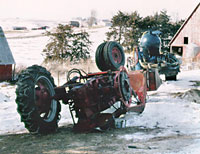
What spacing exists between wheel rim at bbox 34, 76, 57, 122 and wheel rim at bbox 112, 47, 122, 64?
10.2ft

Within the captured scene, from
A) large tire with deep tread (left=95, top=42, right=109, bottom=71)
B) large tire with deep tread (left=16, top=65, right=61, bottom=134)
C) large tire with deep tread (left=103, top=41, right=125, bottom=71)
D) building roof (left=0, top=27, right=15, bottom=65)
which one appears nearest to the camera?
large tire with deep tread (left=16, top=65, right=61, bottom=134)

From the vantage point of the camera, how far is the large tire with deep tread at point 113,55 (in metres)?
9.35

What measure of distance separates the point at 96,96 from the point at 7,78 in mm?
25675

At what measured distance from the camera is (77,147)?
6.18m

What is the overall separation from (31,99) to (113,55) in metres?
3.98

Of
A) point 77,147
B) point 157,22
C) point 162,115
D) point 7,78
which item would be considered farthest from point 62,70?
point 77,147

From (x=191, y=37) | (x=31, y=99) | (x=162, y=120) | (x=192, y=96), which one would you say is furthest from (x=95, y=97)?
(x=191, y=37)

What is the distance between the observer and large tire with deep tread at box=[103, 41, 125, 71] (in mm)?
9352

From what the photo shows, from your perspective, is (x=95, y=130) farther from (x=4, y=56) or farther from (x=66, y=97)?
(x=4, y=56)

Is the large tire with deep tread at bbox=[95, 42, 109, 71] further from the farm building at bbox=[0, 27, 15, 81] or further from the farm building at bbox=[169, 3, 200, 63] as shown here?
the farm building at bbox=[169, 3, 200, 63]

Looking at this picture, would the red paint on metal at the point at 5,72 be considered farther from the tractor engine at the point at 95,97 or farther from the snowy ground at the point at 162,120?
the tractor engine at the point at 95,97

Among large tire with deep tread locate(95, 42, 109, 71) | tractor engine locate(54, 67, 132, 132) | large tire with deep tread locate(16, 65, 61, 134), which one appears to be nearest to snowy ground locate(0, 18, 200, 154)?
tractor engine locate(54, 67, 132, 132)

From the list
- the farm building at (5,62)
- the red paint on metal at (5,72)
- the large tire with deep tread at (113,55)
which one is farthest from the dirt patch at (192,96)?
the farm building at (5,62)

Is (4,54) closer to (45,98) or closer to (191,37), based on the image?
(191,37)
